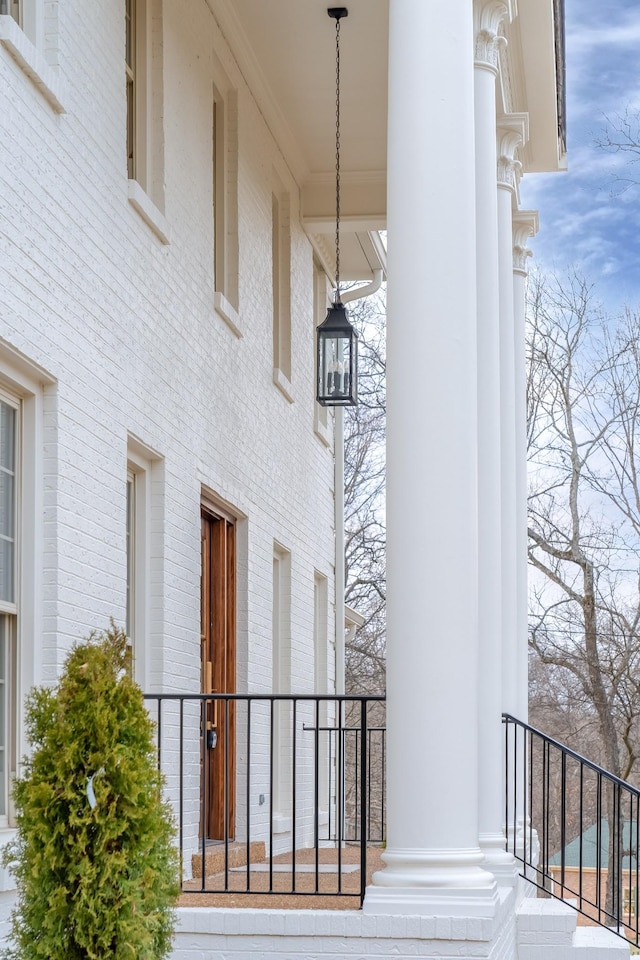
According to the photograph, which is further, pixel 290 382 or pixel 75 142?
pixel 290 382

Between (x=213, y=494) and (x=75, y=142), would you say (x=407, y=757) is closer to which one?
(x=75, y=142)

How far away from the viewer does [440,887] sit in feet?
20.9

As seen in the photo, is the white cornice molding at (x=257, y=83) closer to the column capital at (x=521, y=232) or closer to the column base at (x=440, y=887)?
the column capital at (x=521, y=232)

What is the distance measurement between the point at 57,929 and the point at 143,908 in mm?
343

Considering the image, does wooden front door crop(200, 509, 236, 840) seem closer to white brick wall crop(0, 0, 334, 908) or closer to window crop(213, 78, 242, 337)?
white brick wall crop(0, 0, 334, 908)

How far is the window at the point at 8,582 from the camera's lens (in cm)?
651

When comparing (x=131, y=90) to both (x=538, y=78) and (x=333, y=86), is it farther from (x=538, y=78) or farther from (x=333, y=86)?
(x=538, y=78)

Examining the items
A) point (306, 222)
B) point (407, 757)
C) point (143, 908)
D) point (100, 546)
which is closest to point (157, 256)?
point (100, 546)

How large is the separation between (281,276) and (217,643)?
4.29m

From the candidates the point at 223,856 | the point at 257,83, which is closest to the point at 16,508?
the point at 223,856

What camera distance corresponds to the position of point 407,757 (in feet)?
21.2

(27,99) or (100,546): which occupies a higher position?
(27,99)

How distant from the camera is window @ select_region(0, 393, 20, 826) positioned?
6.51 meters

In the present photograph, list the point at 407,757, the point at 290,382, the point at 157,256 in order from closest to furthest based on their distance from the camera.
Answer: the point at 407,757, the point at 157,256, the point at 290,382
